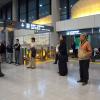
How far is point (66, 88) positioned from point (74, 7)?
1273 centimetres

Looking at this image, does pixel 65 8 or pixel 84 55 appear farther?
pixel 65 8

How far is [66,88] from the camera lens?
615cm

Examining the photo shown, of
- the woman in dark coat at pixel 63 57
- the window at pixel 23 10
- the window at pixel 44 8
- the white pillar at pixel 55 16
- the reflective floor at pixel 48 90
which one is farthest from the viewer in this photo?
the window at pixel 23 10

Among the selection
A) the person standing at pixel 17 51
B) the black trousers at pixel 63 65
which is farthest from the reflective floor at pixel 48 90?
the person standing at pixel 17 51

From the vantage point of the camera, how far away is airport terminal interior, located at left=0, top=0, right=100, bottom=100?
6000mm

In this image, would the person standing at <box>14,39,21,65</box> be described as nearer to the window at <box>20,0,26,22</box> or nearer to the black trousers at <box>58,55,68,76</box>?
the black trousers at <box>58,55,68,76</box>

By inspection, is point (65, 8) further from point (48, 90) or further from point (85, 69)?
point (48, 90)

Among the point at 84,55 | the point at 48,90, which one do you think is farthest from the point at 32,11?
the point at 48,90

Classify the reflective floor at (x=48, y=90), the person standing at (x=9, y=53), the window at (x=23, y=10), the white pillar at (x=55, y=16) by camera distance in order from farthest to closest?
the window at (x=23, y=10)
the white pillar at (x=55, y=16)
the person standing at (x=9, y=53)
the reflective floor at (x=48, y=90)

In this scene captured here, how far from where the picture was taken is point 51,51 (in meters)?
16.6

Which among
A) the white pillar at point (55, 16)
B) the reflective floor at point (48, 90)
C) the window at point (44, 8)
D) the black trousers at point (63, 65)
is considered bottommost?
the reflective floor at point (48, 90)

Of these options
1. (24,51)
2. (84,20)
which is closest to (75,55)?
(84,20)

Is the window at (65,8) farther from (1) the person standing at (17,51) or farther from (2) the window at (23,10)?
(1) the person standing at (17,51)

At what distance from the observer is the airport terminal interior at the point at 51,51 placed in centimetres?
600
